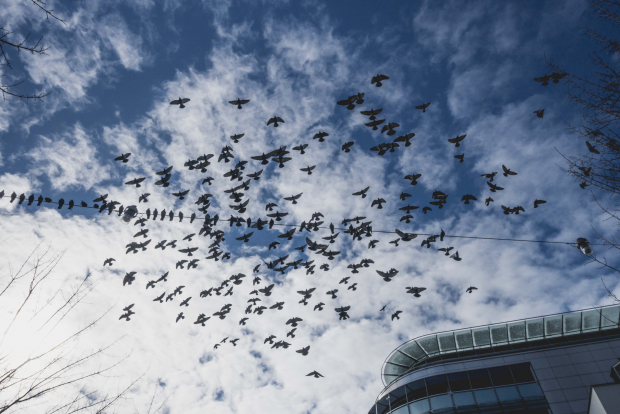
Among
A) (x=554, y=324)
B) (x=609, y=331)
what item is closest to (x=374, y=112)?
(x=554, y=324)

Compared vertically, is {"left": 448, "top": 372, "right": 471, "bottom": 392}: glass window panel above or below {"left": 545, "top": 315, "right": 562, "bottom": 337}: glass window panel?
below

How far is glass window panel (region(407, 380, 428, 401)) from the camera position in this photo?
18.1 meters

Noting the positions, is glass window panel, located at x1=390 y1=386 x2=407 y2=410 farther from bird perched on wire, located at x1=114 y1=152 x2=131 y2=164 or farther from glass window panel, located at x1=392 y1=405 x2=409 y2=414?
bird perched on wire, located at x1=114 y1=152 x2=131 y2=164

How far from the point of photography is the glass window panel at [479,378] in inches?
667

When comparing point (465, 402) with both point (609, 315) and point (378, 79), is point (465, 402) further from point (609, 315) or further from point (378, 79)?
point (378, 79)

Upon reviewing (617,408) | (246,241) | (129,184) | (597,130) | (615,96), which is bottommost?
(617,408)

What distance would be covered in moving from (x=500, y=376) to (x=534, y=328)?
4.99 meters

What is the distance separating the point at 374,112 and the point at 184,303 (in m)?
12.0

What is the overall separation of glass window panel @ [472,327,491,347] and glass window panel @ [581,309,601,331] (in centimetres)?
586

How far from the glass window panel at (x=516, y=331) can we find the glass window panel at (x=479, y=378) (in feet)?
13.5

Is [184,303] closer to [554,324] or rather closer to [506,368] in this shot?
[506,368]

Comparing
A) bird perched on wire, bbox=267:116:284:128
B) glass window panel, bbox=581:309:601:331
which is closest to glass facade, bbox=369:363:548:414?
glass window panel, bbox=581:309:601:331

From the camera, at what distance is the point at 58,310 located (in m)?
4.56

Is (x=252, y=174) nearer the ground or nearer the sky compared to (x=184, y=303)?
nearer the sky
